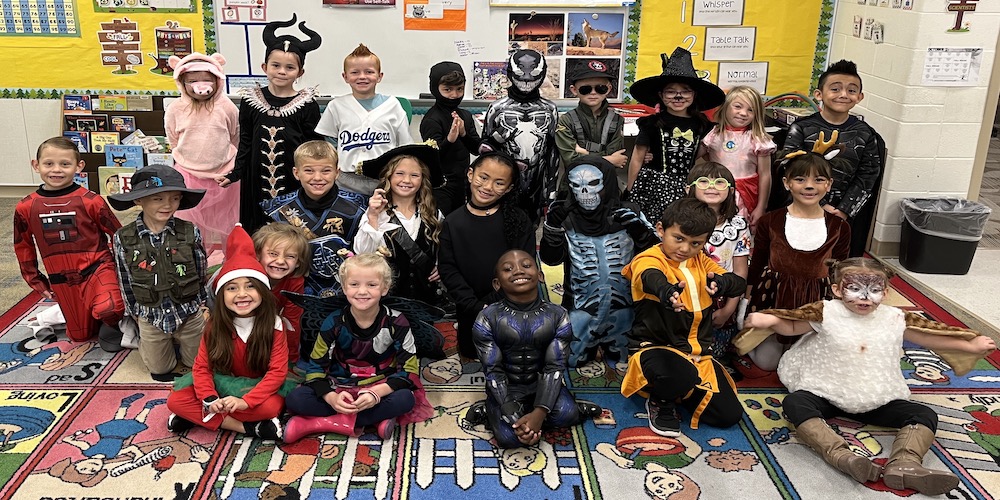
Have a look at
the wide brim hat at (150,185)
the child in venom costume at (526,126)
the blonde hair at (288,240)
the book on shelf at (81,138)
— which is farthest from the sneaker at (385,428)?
the book on shelf at (81,138)

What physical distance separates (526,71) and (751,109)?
3.89 feet

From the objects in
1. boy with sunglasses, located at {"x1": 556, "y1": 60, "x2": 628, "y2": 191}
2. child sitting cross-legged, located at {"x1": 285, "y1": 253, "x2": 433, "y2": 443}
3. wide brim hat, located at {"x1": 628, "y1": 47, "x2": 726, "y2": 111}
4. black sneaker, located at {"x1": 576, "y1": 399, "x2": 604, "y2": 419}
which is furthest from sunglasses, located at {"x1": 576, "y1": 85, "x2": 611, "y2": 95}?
black sneaker, located at {"x1": 576, "y1": 399, "x2": 604, "y2": 419}

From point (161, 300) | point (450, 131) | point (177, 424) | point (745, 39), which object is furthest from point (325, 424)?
point (745, 39)

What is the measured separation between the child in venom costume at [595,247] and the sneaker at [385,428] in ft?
3.27

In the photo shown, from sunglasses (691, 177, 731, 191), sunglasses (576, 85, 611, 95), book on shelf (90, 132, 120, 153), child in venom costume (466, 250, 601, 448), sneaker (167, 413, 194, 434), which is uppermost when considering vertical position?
→ sunglasses (576, 85, 611, 95)

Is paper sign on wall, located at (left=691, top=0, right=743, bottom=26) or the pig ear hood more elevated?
paper sign on wall, located at (left=691, top=0, right=743, bottom=26)

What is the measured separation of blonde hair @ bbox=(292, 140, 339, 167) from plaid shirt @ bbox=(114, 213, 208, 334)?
1.94 ft

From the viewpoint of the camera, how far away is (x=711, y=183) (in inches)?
144

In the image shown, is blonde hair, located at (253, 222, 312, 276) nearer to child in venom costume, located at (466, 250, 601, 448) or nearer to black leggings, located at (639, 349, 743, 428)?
child in venom costume, located at (466, 250, 601, 448)

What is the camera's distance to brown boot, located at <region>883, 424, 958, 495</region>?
290 centimetres

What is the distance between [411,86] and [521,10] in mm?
1005

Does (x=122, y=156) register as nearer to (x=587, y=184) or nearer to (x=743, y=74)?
(x=587, y=184)

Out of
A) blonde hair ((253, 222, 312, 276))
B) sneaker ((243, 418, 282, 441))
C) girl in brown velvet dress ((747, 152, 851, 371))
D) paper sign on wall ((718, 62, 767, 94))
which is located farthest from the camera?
paper sign on wall ((718, 62, 767, 94))

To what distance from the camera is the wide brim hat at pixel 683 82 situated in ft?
13.9
